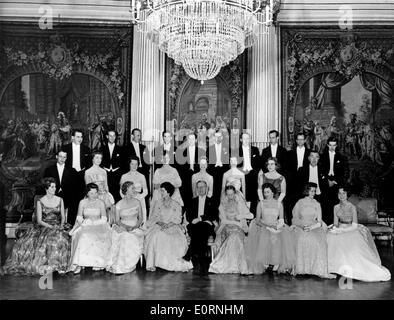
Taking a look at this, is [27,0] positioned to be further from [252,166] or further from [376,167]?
[376,167]

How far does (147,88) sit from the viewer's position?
9.49 meters

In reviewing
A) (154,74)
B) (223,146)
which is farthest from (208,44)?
(154,74)

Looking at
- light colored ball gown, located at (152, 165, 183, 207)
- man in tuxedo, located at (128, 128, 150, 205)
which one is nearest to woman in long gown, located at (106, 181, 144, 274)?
light colored ball gown, located at (152, 165, 183, 207)

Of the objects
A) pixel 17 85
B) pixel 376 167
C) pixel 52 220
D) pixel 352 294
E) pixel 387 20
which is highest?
pixel 387 20

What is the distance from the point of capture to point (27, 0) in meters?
9.51

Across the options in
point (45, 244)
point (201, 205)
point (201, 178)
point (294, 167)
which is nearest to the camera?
point (45, 244)

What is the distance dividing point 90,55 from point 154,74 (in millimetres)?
1223

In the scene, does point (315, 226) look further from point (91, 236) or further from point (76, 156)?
point (76, 156)

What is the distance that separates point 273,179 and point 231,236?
1.21m

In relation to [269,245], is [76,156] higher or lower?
higher

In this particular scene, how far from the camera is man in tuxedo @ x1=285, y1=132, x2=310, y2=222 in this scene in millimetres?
7914

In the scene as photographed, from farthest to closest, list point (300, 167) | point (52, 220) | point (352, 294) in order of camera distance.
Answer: point (300, 167), point (52, 220), point (352, 294)

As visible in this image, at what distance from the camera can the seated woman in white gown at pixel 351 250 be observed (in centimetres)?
612

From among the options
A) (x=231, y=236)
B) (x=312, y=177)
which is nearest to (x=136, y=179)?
(x=231, y=236)
